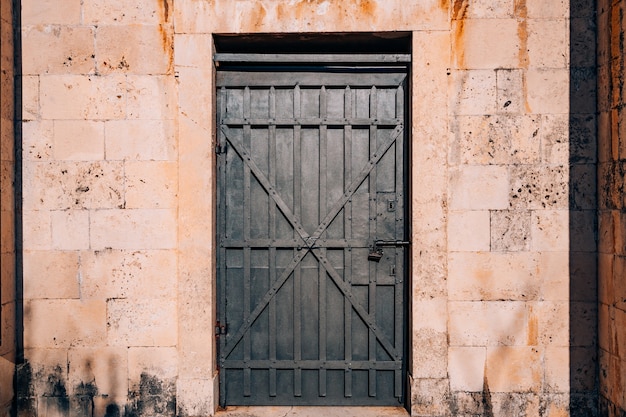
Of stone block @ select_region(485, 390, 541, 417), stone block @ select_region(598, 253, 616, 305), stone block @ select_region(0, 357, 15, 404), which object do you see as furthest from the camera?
stone block @ select_region(485, 390, 541, 417)

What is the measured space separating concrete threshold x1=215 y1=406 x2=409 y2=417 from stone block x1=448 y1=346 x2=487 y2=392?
0.49 metres

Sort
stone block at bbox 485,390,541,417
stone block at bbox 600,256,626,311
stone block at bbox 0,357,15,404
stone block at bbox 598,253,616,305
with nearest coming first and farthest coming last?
stone block at bbox 600,256,626,311
stone block at bbox 598,253,616,305
stone block at bbox 0,357,15,404
stone block at bbox 485,390,541,417

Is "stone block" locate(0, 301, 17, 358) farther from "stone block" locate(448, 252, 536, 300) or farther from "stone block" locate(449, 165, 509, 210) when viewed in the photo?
"stone block" locate(449, 165, 509, 210)

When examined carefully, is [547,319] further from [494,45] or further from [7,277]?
[7,277]

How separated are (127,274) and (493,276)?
2898 mm

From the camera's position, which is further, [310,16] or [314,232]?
[314,232]

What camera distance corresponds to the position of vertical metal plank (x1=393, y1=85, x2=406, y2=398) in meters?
4.26

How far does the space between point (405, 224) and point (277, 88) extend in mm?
1549

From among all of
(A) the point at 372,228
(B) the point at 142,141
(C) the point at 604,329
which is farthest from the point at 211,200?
(C) the point at 604,329

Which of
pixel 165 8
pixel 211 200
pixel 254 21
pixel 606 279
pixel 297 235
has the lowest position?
pixel 606 279

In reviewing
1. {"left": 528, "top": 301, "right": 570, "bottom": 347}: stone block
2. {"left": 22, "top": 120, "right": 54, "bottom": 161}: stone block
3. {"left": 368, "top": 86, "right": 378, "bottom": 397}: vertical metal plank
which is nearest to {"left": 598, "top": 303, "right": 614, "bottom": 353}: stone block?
{"left": 528, "top": 301, "right": 570, "bottom": 347}: stone block

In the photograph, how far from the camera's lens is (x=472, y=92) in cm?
409

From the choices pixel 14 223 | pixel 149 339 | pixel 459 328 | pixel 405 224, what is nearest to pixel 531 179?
pixel 405 224

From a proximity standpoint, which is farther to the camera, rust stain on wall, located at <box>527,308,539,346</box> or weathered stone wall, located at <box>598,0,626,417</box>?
rust stain on wall, located at <box>527,308,539,346</box>
